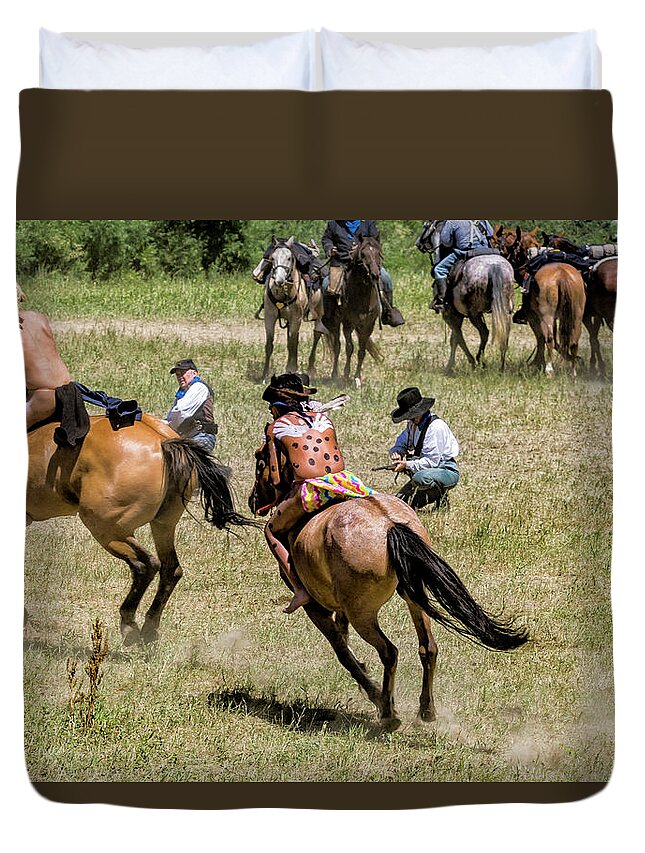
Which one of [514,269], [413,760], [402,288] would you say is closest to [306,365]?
[402,288]

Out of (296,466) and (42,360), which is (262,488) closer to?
(296,466)

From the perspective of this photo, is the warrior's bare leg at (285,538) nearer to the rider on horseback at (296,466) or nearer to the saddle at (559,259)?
the rider on horseback at (296,466)

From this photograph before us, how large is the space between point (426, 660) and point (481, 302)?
1.93 m

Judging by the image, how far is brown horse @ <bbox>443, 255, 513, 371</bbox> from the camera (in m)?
8.12

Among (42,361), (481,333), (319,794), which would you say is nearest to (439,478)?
(481,333)

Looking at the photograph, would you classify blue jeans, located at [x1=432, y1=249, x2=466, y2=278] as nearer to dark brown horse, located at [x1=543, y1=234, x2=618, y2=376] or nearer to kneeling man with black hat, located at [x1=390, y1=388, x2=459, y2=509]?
dark brown horse, located at [x1=543, y1=234, x2=618, y2=376]

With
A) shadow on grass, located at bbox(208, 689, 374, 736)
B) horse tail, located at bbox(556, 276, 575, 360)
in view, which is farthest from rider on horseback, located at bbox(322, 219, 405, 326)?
shadow on grass, located at bbox(208, 689, 374, 736)

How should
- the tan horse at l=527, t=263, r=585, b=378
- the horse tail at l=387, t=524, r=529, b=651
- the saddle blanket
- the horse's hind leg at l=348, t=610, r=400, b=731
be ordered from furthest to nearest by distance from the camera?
1. the tan horse at l=527, t=263, r=585, b=378
2. the saddle blanket
3. the horse's hind leg at l=348, t=610, r=400, b=731
4. the horse tail at l=387, t=524, r=529, b=651

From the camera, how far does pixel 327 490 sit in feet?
25.8

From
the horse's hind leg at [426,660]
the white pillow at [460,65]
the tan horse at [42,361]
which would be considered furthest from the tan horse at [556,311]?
the tan horse at [42,361]

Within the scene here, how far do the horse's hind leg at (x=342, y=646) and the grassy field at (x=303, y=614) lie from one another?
7 cm

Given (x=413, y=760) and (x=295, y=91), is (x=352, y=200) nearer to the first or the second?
(x=295, y=91)

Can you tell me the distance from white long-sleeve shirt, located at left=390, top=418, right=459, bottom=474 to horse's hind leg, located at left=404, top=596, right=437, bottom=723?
791mm

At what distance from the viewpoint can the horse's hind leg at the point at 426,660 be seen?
7855 millimetres
